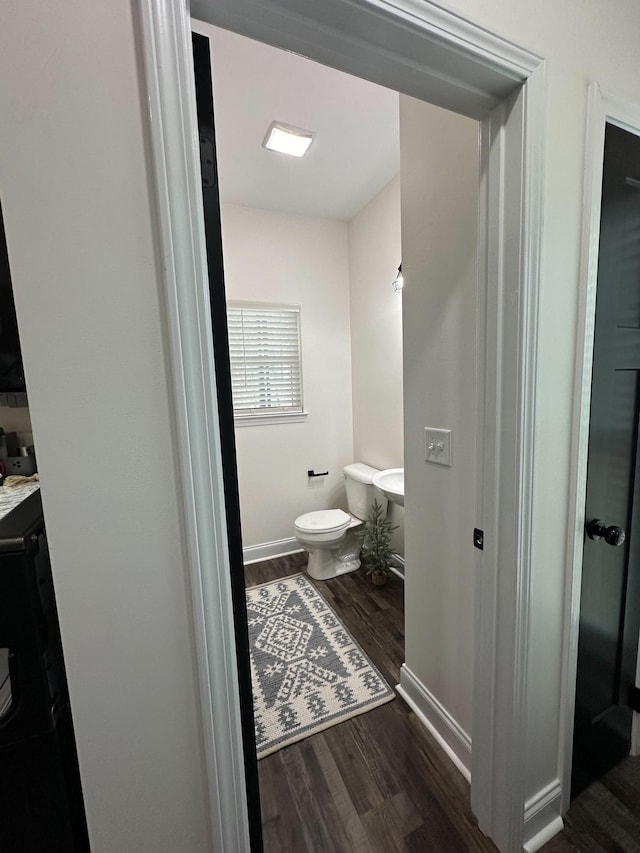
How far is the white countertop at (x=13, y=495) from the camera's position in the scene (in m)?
0.81

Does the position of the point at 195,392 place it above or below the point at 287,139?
below

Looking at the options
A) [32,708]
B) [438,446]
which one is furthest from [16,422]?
[438,446]

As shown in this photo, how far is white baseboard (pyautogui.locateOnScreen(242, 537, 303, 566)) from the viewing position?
2.89 metres

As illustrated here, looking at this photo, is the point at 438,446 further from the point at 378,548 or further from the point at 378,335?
the point at 378,335

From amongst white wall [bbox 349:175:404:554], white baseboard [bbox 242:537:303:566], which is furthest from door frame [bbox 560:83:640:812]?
white baseboard [bbox 242:537:303:566]

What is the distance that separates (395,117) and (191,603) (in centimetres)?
226

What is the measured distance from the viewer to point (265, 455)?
289 cm

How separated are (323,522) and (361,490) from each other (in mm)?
387

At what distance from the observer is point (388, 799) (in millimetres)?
1214

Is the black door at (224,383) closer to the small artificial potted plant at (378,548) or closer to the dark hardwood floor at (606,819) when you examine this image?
the dark hardwood floor at (606,819)

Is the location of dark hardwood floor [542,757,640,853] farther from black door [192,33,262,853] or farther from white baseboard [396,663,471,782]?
black door [192,33,262,853]

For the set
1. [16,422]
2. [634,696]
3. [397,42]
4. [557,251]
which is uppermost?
[397,42]

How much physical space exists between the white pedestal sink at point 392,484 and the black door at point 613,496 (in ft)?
3.15

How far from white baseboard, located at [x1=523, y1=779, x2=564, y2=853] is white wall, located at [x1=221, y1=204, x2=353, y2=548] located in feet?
7.09
